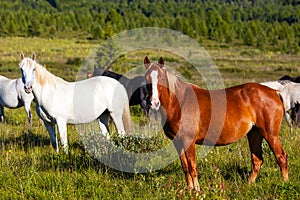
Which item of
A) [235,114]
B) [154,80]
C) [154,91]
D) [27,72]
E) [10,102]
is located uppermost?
[27,72]

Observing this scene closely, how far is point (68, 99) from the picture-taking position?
768 cm

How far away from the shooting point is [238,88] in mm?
5520

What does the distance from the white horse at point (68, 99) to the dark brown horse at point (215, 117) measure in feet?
8.57

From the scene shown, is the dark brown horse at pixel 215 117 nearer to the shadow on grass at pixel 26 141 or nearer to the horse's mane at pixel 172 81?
the horse's mane at pixel 172 81

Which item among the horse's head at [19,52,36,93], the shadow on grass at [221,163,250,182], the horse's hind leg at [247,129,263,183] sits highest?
the horse's head at [19,52,36,93]

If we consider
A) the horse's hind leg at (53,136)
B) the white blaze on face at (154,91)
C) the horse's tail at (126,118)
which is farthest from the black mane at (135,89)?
the white blaze on face at (154,91)

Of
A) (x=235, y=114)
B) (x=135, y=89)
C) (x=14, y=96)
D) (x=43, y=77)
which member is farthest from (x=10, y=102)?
(x=235, y=114)

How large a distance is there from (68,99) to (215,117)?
3.29 m

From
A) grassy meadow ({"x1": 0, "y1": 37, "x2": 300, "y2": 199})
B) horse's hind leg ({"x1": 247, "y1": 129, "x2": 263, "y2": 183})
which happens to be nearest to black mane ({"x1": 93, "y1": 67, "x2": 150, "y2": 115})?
grassy meadow ({"x1": 0, "y1": 37, "x2": 300, "y2": 199})

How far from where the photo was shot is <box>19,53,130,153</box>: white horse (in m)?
7.39

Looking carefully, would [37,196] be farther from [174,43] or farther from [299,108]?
[174,43]

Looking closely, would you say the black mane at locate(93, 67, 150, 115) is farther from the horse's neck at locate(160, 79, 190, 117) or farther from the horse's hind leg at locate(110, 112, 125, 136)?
the horse's neck at locate(160, 79, 190, 117)

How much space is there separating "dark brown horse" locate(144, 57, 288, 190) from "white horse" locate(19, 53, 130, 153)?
2612 millimetres

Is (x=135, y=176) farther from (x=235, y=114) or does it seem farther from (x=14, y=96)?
(x=14, y=96)
